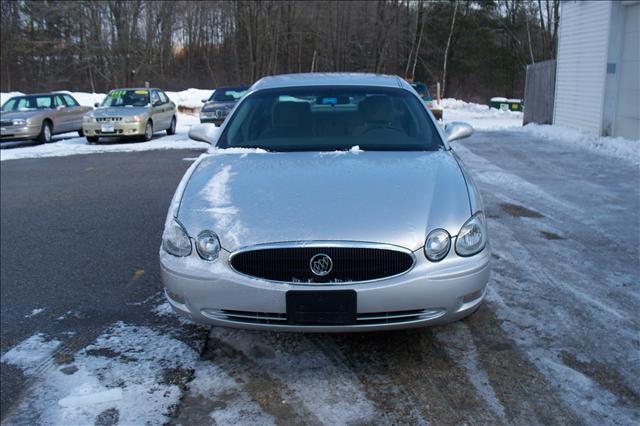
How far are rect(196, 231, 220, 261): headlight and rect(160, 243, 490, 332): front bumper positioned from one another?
0.13ft

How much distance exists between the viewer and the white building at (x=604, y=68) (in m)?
13.3

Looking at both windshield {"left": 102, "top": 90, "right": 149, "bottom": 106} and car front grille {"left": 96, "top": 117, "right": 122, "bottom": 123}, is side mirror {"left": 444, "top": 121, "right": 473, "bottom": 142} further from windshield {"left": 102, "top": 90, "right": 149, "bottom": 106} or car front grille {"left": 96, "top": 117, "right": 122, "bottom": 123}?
windshield {"left": 102, "top": 90, "right": 149, "bottom": 106}

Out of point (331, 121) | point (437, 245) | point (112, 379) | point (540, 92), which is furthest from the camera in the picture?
point (540, 92)

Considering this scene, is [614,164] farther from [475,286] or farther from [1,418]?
[1,418]

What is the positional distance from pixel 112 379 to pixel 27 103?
1712 centimetres

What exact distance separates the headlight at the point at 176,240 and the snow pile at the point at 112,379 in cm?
67

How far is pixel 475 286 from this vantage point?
335cm

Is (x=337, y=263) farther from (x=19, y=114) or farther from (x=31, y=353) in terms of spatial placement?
(x=19, y=114)

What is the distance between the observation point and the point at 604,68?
1402 cm

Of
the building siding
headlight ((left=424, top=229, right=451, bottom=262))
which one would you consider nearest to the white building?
the building siding

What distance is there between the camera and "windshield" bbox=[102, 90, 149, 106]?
59.1ft

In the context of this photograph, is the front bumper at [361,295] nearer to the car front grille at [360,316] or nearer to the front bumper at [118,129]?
the car front grille at [360,316]

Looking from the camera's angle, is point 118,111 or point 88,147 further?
point 118,111

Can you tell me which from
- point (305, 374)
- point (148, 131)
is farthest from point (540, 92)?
point (305, 374)
